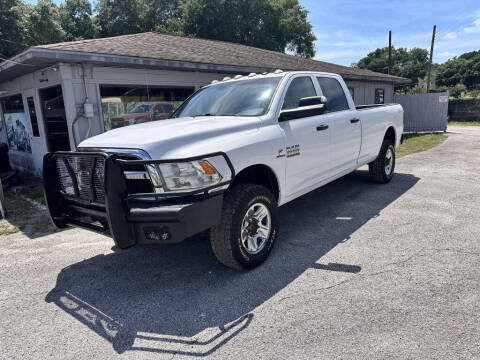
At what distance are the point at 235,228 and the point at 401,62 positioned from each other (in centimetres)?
10717

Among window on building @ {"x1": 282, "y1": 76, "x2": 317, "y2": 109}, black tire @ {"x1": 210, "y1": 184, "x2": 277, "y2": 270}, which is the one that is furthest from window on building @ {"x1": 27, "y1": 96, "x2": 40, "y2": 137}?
black tire @ {"x1": 210, "y1": 184, "x2": 277, "y2": 270}

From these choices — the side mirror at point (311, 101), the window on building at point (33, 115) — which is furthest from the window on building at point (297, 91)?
the window on building at point (33, 115)

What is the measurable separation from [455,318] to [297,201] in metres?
3.59

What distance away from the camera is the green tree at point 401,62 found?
→ 272ft

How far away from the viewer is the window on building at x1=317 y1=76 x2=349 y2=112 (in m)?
5.11

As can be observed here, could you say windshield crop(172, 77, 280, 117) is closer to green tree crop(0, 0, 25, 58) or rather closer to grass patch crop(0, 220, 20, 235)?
grass patch crop(0, 220, 20, 235)

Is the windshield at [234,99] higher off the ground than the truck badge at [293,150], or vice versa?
the windshield at [234,99]

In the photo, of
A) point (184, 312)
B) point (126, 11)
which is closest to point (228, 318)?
point (184, 312)

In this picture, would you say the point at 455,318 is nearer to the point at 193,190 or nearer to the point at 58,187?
the point at 193,190

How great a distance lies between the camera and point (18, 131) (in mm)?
10875

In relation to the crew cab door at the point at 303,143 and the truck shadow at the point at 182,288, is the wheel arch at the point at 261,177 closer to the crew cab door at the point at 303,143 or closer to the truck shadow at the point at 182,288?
the crew cab door at the point at 303,143

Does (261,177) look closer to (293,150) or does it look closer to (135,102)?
(293,150)

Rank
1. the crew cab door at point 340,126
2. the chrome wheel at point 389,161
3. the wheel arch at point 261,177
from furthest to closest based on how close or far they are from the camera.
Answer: the chrome wheel at point 389,161 < the crew cab door at point 340,126 < the wheel arch at point 261,177

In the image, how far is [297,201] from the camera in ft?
20.2
